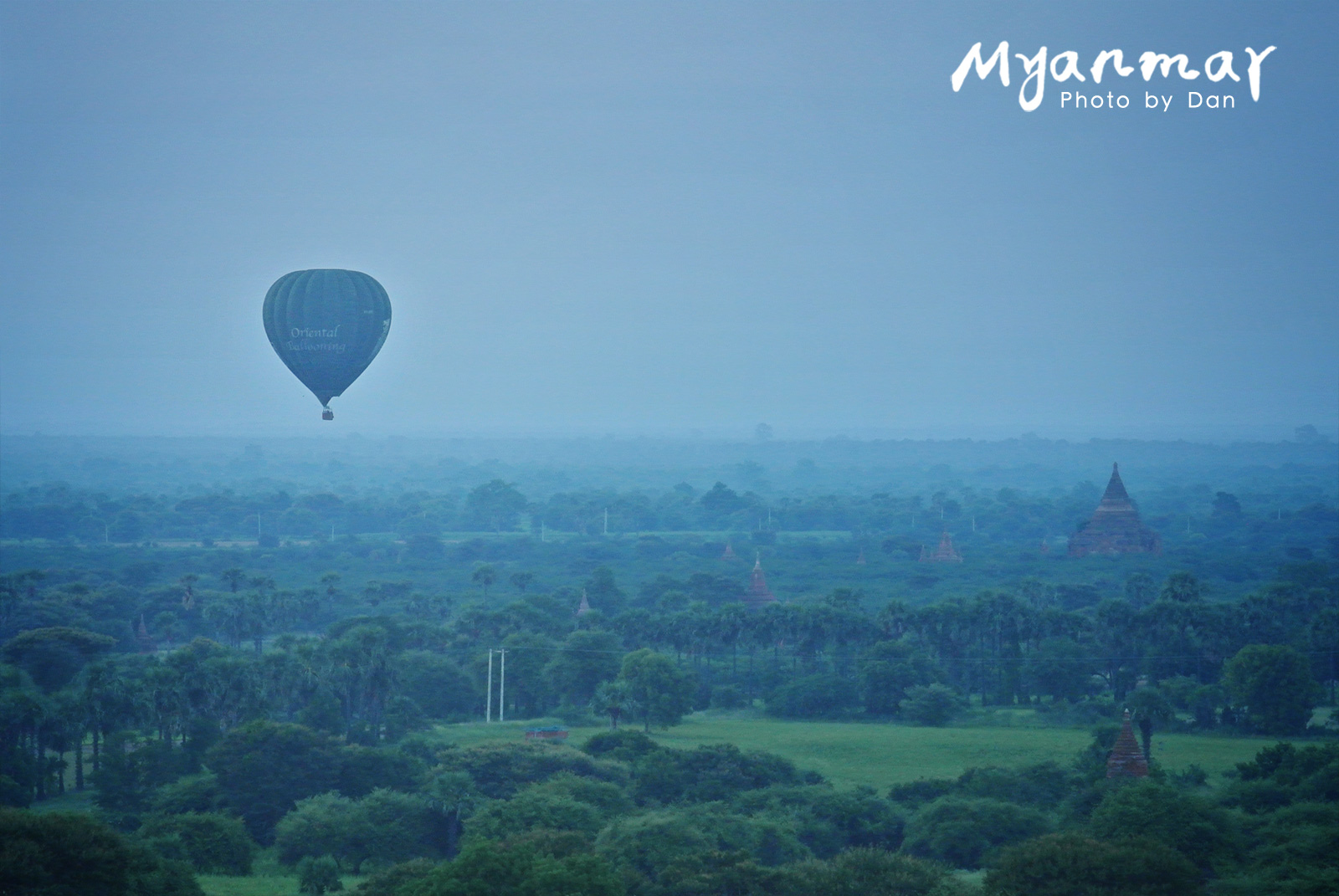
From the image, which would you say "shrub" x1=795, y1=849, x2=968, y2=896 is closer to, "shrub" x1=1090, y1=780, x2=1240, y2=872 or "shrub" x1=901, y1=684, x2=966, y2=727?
"shrub" x1=1090, y1=780, x2=1240, y2=872

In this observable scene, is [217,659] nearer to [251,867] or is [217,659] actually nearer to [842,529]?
[251,867]

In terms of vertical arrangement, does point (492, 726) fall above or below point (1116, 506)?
below

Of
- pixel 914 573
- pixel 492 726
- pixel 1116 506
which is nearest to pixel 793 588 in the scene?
pixel 914 573

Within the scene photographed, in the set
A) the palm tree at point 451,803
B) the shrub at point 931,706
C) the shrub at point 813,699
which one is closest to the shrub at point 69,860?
the palm tree at point 451,803

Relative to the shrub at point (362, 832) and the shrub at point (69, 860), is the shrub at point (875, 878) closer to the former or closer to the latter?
the shrub at point (362, 832)

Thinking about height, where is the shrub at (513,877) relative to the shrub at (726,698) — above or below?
above

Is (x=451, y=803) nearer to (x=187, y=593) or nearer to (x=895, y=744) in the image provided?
(x=895, y=744)

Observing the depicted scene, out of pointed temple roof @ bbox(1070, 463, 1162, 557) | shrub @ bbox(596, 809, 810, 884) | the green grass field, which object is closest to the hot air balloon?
the green grass field
